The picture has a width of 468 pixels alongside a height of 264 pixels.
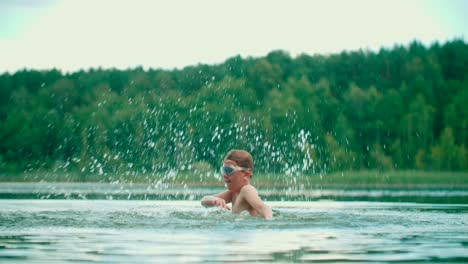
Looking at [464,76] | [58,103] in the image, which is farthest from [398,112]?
[58,103]

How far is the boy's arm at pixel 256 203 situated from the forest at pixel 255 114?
51145mm

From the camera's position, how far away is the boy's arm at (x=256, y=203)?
1229 cm

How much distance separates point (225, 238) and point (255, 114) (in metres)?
74.2

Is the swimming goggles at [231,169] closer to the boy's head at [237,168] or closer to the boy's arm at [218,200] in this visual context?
the boy's head at [237,168]

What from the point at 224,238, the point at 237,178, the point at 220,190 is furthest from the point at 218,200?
the point at 220,190

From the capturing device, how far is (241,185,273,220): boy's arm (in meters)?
12.3

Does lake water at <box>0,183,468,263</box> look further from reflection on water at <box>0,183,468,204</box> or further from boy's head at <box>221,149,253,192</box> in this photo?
reflection on water at <box>0,183,468,204</box>

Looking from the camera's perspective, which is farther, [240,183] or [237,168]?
[240,183]

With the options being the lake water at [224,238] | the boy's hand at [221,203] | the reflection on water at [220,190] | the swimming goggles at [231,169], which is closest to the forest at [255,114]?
the reflection on water at [220,190]

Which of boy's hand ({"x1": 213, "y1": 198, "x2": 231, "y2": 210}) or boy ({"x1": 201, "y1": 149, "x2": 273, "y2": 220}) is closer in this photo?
boy's hand ({"x1": 213, "y1": 198, "x2": 231, "y2": 210})

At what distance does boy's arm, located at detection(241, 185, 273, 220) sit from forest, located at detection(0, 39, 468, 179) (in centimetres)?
5114

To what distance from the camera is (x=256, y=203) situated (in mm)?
12297

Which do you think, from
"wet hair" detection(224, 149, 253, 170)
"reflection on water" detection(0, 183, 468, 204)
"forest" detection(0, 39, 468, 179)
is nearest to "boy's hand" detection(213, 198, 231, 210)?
"wet hair" detection(224, 149, 253, 170)

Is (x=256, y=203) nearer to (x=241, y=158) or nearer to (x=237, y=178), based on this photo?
(x=237, y=178)
